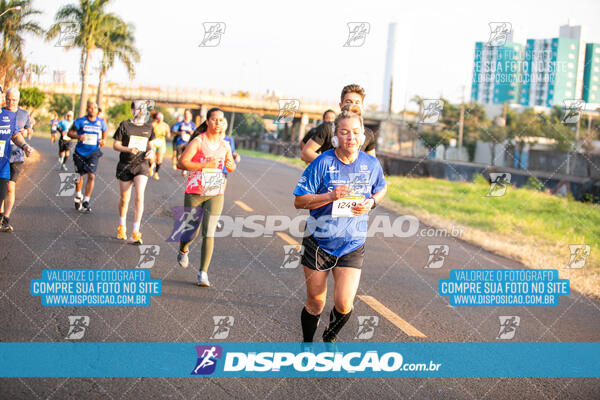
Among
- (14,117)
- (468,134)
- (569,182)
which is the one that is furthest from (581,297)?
(468,134)

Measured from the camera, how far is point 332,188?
4.95m

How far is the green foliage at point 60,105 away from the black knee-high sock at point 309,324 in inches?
3258

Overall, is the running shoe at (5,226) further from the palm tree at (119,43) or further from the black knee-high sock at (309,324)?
the palm tree at (119,43)

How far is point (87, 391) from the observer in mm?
4336

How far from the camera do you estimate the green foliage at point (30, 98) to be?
2947 centimetres

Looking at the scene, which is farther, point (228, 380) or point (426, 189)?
point (426, 189)

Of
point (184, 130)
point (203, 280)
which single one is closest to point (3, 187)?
point (203, 280)

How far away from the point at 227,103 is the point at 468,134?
25.6 m

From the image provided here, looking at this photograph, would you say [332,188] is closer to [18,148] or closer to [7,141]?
[7,141]

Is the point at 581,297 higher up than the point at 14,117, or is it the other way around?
the point at 14,117

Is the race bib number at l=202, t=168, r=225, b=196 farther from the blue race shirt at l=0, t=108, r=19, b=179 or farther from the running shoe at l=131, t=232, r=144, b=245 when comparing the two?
the blue race shirt at l=0, t=108, r=19, b=179

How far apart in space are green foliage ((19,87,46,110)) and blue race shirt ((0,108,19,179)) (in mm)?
20918

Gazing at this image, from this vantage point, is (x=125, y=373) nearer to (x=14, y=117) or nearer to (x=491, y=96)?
(x=14, y=117)

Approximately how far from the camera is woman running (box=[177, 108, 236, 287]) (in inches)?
293
